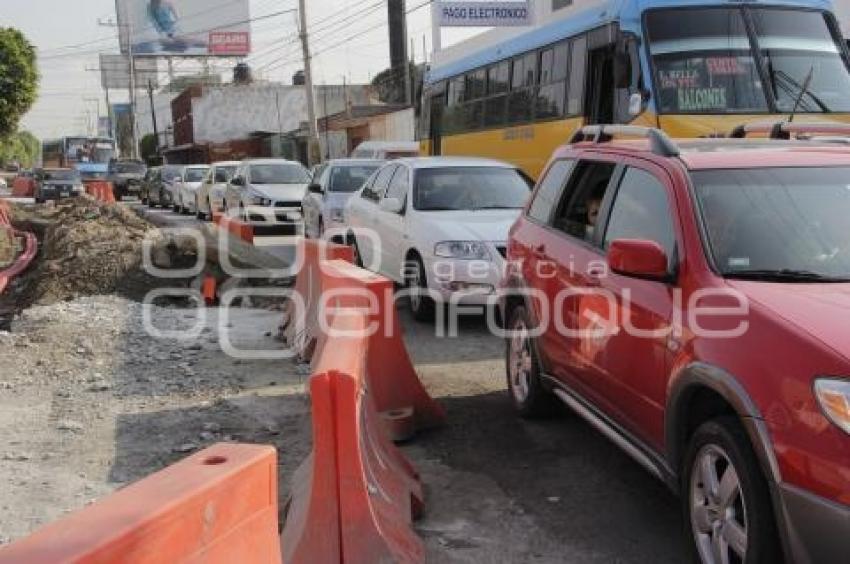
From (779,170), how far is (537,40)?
10036 mm

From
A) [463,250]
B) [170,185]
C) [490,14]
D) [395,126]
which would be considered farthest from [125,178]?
[463,250]

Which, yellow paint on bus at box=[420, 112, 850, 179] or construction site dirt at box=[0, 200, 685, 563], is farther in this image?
yellow paint on bus at box=[420, 112, 850, 179]

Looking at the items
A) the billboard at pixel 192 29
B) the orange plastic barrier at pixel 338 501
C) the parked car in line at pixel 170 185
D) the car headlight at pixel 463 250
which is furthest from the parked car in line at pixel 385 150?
the billboard at pixel 192 29

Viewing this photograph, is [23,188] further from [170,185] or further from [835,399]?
[835,399]

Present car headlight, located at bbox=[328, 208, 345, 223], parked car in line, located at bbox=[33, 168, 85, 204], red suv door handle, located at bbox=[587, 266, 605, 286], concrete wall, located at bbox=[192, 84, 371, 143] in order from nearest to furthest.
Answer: red suv door handle, located at bbox=[587, 266, 605, 286]
car headlight, located at bbox=[328, 208, 345, 223]
parked car in line, located at bbox=[33, 168, 85, 204]
concrete wall, located at bbox=[192, 84, 371, 143]

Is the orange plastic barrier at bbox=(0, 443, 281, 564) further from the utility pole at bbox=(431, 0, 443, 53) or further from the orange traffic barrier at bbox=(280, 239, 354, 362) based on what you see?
the utility pole at bbox=(431, 0, 443, 53)

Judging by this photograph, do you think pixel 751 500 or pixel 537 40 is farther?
pixel 537 40

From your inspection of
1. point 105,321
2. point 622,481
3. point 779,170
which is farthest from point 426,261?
point 779,170

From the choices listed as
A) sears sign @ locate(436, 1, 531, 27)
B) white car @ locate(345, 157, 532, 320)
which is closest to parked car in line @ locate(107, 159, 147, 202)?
sears sign @ locate(436, 1, 531, 27)

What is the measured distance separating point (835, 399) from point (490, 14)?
78.7ft

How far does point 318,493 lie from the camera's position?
12.4 feet

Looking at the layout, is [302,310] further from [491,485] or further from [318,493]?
[318,493]

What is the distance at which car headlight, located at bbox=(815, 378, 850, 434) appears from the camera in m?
2.95

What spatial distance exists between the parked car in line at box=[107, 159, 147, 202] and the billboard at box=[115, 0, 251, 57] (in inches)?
1115
